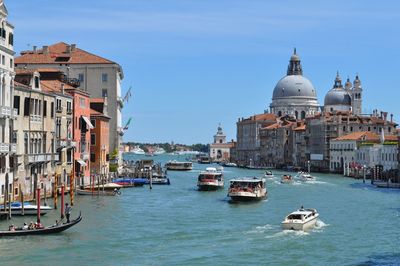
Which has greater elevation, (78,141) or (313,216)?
(78,141)

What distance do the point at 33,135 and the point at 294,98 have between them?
328 feet

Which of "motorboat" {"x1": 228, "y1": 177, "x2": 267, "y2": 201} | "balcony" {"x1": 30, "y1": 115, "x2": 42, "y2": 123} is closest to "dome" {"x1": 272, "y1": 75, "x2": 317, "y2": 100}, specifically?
"motorboat" {"x1": 228, "y1": 177, "x2": 267, "y2": 201}

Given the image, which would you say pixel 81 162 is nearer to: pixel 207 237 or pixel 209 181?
pixel 209 181

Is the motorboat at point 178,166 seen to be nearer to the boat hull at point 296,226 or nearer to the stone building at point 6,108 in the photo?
the stone building at point 6,108

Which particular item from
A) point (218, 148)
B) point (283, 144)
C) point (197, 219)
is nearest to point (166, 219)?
point (197, 219)

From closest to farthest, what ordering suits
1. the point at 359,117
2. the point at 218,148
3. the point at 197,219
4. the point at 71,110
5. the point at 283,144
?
1. the point at 197,219
2. the point at 71,110
3. the point at 359,117
4. the point at 283,144
5. the point at 218,148

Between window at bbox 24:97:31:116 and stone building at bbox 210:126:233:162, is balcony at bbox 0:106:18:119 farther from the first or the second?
stone building at bbox 210:126:233:162

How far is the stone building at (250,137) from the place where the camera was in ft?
405

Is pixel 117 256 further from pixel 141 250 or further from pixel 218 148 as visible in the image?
pixel 218 148

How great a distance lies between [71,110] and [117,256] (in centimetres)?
2020

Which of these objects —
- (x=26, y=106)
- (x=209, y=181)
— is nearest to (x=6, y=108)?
(x=26, y=106)

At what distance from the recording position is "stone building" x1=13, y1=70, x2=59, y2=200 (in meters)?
32.3

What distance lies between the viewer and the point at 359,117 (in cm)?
9444

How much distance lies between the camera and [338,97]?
124375 mm
